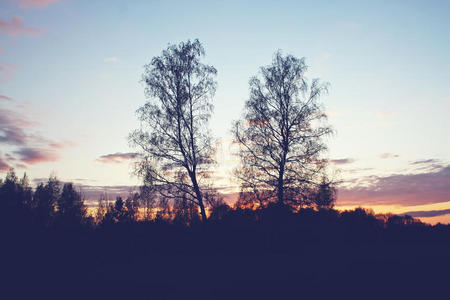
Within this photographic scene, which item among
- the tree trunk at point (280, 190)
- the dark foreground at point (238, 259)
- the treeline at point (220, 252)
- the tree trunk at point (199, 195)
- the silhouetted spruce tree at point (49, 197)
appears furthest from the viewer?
the silhouetted spruce tree at point (49, 197)

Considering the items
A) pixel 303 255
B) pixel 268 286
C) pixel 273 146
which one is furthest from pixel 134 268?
pixel 273 146

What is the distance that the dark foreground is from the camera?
9.39 metres

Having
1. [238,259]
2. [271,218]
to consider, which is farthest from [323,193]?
[238,259]

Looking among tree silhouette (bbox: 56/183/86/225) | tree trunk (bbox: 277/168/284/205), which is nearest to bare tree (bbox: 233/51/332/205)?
tree trunk (bbox: 277/168/284/205)

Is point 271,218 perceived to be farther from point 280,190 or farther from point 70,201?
point 70,201

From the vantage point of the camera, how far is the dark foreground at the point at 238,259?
9389 mm

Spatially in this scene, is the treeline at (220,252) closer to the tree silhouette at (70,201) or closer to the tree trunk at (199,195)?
the tree trunk at (199,195)

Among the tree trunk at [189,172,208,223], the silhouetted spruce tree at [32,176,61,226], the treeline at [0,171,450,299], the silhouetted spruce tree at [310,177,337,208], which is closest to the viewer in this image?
the treeline at [0,171,450,299]

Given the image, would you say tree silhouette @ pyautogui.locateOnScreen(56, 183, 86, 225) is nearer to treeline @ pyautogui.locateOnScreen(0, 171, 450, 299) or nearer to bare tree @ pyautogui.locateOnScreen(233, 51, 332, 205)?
treeline @ pyautogui.locateOnScreen(0, 171, 450, 299)

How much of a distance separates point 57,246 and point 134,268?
8141 millimetres

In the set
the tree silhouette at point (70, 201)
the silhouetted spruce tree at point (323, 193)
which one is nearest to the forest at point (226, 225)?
the silhouetted spruce tree at point (323, 193)

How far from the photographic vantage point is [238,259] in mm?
13648

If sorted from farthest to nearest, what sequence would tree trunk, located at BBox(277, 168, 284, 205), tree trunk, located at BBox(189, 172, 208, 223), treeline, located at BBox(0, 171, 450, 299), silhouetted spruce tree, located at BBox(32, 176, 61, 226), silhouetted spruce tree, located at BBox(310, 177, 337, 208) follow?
silhouetted spruce tree, located at BBox(32, 176, 61, 226)
tree trunk, located at BBox(189, 172, 208, 223)
tree trunk, located at BBox(277, 168, 284, 205)
silhouetted spruce tree, located at BBox(310, 177, 337, 208)
treeline, located at BBox(0, 171, 450, 299)

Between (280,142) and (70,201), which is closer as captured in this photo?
(280,142)
